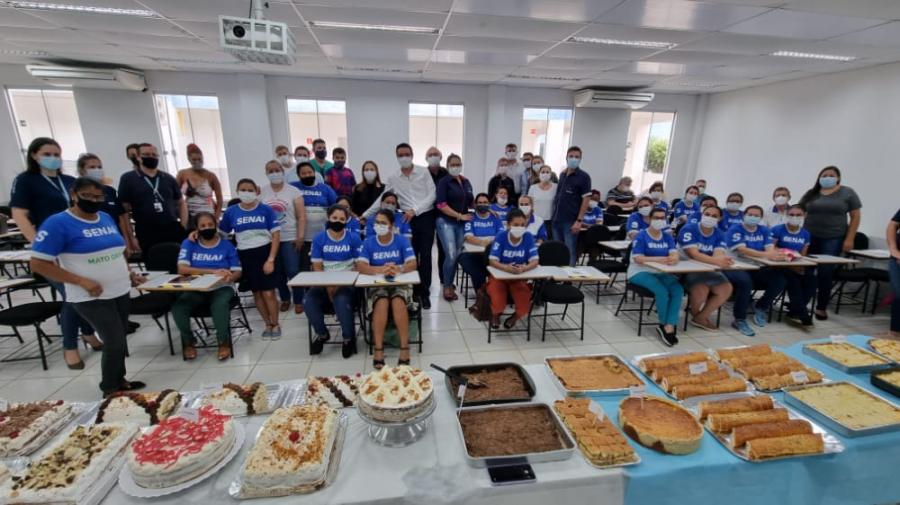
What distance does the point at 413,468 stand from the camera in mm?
1338

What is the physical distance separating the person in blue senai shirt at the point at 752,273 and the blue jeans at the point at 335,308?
444 centimetres

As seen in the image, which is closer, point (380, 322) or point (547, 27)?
point (380, 322)

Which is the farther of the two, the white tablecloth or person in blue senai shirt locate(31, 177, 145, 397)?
person in blue senai shirt locate(31, 177, 145, 397)

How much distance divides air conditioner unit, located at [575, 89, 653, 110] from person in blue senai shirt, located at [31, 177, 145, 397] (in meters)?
8.17

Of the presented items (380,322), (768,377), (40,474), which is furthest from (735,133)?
(40,474)

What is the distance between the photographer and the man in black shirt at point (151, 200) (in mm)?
3967

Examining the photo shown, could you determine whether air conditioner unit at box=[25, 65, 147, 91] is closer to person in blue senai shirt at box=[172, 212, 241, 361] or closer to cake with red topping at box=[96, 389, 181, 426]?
person in blue senai shirt at box=[172, 212, 241, 361]

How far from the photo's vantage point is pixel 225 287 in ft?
11.6

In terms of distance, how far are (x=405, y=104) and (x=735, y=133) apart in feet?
24.3

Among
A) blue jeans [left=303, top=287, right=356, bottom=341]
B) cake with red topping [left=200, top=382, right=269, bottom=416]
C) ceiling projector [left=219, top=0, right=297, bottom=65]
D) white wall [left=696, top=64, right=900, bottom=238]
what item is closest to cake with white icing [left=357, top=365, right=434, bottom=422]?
cake with red topping [left=200, top=382, right=269, bottom=416]

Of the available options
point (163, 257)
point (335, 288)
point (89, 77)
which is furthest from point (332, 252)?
point (89, 77)

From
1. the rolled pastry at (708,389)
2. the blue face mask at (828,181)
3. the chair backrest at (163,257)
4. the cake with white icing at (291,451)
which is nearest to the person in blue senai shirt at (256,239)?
the chair backrest at (163,257)

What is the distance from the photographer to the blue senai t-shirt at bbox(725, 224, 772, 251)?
14.8 feet

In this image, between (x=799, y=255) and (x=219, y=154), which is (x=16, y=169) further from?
(x=799, y=255)
